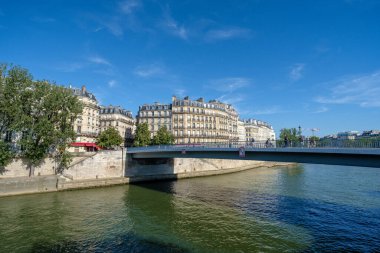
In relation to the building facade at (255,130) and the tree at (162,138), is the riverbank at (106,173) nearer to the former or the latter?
the tree at (162,138)

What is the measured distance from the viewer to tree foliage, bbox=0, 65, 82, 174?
110 ft

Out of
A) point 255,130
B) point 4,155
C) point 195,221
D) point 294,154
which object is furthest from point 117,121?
point 255,130

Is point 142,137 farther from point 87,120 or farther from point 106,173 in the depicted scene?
point 106,173

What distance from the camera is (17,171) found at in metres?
35.1

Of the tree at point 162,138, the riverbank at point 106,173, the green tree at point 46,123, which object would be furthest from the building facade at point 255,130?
the green tree at point 46,123

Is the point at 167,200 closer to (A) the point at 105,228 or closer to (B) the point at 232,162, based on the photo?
(A) the point at 105,228

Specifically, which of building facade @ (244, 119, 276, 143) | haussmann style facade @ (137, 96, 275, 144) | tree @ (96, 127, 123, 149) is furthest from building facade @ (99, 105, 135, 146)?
building facade @ (244, 119, 276, 143)

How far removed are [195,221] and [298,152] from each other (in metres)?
10.8

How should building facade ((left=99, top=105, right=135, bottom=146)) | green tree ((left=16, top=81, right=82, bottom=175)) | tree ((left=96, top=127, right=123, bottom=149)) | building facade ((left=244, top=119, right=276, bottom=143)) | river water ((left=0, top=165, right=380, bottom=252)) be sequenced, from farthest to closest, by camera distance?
1. building facade ((left=244, top=119, right=276, bottom=143))
2. building facade ((left=99, top=105, right=135, bottom=146))
3. tree ((left=96, top=127, right=123, bottom=149))
4. green tree ((left=16, top=81, right=82, bottom=175))
5. river water ((left=0, top=165, right=380, bottom=252))

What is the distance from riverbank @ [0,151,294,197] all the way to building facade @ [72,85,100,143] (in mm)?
17269

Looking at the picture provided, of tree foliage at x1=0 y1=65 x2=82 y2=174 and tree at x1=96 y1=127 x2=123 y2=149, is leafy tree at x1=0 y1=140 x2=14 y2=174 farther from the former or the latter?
tree at x1=96 y1=127 x2=123 y2=149

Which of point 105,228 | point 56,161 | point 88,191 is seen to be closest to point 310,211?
point 105,228

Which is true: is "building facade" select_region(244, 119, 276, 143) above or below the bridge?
above

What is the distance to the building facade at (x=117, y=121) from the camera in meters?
71.7
